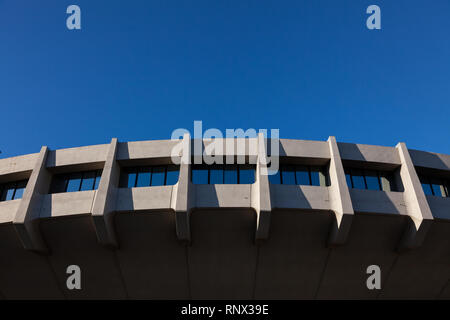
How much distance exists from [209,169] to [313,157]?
182 inches

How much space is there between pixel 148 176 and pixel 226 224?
4374 mm

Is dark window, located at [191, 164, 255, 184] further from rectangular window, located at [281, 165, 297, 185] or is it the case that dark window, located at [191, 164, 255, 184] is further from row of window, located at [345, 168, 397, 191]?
row of window, located at [345, 168, 397, 191]

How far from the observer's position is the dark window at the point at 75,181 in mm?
17473

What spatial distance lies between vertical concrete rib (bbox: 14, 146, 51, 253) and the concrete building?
47 millimetres

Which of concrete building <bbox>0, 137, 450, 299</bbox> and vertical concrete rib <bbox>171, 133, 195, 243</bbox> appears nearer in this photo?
vertical concrete rib <bbox>171, 133, 195, 243</bbox>

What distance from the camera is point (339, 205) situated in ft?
49.2

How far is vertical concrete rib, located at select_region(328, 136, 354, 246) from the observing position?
48.5 feet

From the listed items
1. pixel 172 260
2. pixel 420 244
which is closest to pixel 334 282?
pixel 420 244

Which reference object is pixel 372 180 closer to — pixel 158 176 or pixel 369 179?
pixel 369 179

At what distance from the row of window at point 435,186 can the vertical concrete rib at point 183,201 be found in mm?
11124

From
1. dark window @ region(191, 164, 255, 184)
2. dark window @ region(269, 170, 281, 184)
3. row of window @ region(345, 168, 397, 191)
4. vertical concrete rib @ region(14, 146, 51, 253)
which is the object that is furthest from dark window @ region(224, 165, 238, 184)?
vertical concrete rib @ region(14, 146, 51, 253)

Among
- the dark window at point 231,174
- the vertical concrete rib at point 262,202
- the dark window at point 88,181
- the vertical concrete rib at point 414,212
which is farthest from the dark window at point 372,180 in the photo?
the dark window at point 88,181

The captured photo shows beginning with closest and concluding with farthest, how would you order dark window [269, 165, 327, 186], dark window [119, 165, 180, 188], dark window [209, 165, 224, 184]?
dark window [209, 165, 224, 184], dark window [269, 165, 327, 186], dark window [119, 165, 180, 188]

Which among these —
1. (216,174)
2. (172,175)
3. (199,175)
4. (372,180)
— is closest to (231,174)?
(216,174)
